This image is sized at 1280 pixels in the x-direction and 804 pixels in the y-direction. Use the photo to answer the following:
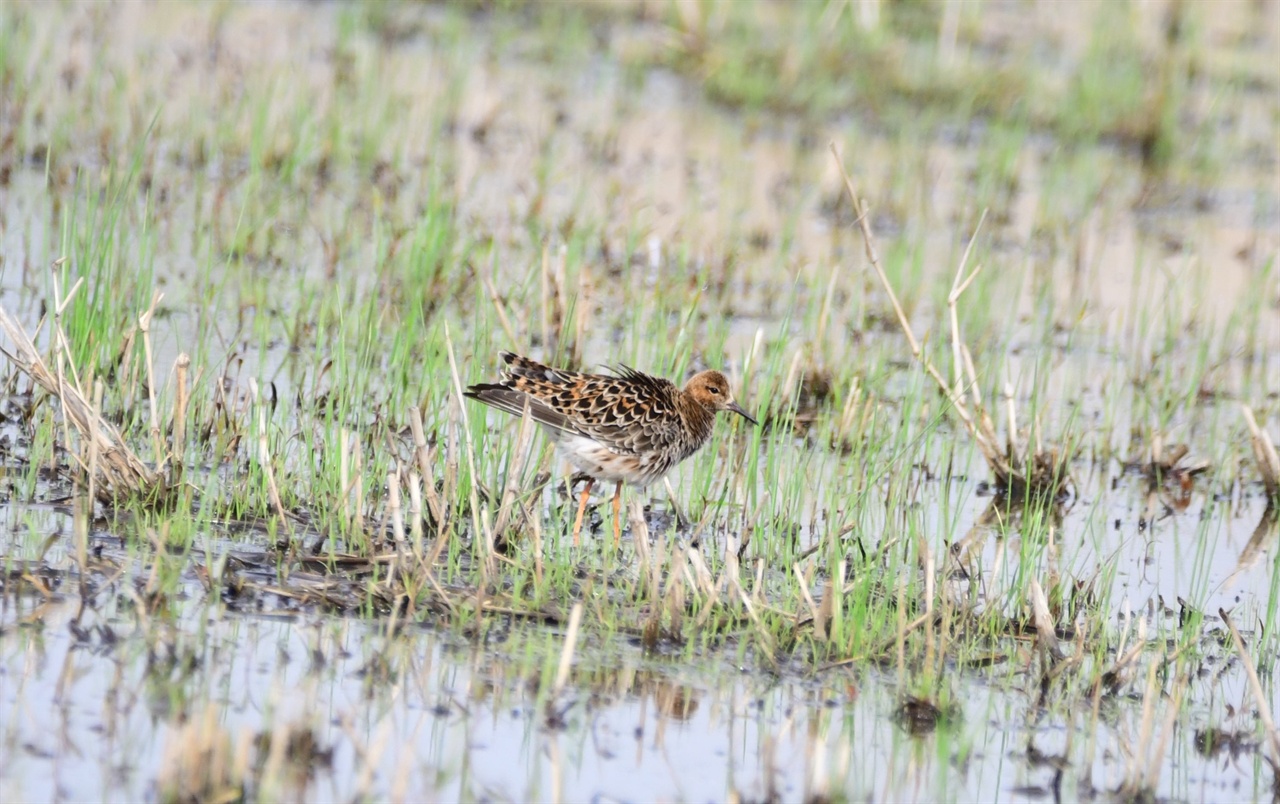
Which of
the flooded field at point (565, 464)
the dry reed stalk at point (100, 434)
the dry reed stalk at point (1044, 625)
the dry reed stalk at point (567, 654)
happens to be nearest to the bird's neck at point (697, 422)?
the flooded field at point (565, 464)

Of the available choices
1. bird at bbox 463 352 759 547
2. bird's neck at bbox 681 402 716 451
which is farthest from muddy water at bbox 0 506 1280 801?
bird's neck at bbox 681 402 716 451

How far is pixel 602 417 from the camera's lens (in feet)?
23.0

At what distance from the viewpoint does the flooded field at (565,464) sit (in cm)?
513

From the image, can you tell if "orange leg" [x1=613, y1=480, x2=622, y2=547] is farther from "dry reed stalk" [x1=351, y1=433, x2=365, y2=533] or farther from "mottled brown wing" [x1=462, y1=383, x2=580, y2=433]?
"dry reed stalk" [x1=351, y1=433, x2=365, y2=533]

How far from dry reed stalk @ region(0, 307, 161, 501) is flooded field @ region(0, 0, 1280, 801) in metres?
0.02

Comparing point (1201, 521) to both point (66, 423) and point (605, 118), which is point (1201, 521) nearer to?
point (66, 423)

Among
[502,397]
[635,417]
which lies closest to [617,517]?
[635,417]

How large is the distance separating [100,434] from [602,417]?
191 cm

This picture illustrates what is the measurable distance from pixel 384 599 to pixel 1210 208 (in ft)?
35.4

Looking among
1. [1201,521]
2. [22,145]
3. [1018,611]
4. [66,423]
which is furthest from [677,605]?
[22,145]

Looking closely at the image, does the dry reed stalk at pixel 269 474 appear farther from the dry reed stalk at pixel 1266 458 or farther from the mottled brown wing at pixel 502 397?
the dry reed stalk at pixel 1266 458

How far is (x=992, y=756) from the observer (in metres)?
5.33

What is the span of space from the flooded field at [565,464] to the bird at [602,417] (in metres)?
0.20

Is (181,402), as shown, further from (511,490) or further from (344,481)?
(511,490)
